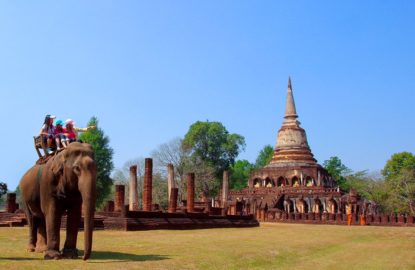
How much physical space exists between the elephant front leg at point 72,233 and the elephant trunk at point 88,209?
0.91 m

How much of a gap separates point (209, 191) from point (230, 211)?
1700 centimetres

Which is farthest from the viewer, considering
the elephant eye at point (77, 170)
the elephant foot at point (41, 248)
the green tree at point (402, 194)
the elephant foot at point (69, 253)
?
the green tree at point (402, 194)

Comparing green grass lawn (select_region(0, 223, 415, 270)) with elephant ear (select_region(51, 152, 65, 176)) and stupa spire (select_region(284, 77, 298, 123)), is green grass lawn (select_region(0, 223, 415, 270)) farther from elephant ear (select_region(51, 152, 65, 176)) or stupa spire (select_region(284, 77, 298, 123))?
stupa spire (select_region(284, 77, 298, 123))

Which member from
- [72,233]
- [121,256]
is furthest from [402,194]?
[72,233]

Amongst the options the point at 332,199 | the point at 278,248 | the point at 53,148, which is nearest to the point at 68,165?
the point at 53,148

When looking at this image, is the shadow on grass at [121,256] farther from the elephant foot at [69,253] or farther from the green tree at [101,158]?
the green tree at [101,158]

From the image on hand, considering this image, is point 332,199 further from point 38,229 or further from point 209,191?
A: point 38,229

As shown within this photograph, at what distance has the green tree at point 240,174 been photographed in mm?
85500

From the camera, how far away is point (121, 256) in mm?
10445

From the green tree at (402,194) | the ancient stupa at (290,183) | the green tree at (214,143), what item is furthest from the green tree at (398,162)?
the green tree at (214,143)

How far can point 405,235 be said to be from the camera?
23.5 metres

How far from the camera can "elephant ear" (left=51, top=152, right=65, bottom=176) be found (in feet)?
31.6

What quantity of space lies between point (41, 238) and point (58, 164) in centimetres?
187

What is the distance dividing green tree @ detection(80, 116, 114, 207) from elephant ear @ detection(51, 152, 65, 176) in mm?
42738
